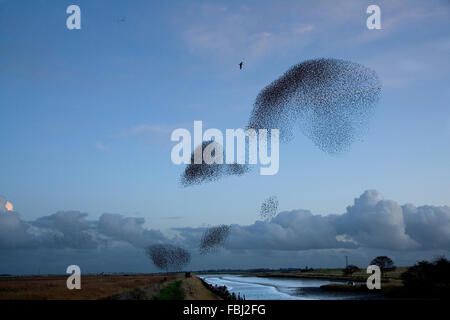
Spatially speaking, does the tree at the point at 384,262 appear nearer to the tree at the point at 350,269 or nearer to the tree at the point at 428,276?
the tree at the point at 350,269

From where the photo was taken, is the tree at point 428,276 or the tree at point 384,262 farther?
the tree at point 384,262

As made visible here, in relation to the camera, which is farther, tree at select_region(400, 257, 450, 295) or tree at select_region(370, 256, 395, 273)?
tree at select_region(370, 256, 395, 273)

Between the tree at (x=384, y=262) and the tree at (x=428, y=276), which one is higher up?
the tree at (x=428, y=276)

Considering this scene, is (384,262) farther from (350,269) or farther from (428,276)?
(428,276)

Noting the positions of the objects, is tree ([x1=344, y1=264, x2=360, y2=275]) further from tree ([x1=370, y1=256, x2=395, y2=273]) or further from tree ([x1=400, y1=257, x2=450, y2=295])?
tree ([x1=400, y1=257, x2=450, y2=295])

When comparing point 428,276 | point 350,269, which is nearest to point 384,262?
point 350,269

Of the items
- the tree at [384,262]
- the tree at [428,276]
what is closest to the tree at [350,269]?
the tree at [384,262]

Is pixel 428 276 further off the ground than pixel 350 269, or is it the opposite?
pixel 428 276

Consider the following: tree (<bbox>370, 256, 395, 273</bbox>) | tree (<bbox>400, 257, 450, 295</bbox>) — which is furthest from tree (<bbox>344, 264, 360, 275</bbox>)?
tree (<bbox>400, 257, 450, 295</bbox>)

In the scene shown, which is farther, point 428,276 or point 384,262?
point 384,262
